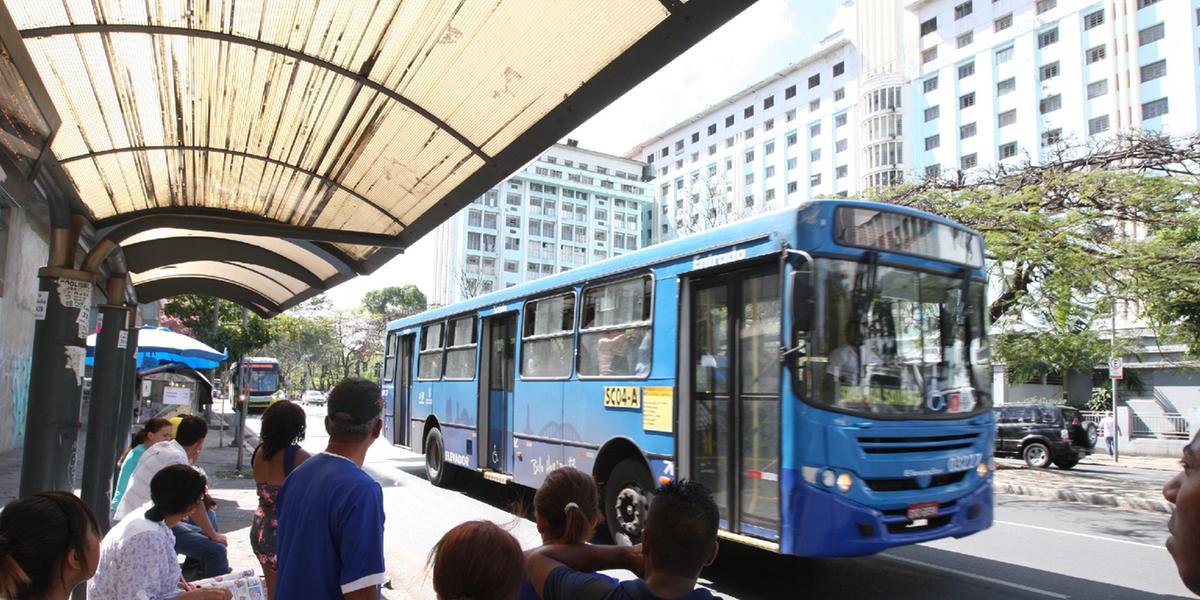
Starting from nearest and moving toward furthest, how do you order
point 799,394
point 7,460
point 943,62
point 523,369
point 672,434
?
point 799,394 → point 672,434 → point 523,369 → point 7,460 → point 943,62

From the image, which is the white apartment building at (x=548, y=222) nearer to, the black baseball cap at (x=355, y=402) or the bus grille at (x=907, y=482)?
the bus grille at (x=907, y=482)

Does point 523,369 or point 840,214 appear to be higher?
point 840,214

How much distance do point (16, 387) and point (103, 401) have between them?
41.4 ft

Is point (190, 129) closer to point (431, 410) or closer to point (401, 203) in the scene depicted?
point (401, 203)

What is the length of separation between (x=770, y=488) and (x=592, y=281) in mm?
3536

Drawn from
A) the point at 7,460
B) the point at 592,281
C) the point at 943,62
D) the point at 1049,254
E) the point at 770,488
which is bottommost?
the point at 7,460

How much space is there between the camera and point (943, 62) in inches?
2215

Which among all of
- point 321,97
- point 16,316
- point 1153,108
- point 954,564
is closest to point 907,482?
point 954,564

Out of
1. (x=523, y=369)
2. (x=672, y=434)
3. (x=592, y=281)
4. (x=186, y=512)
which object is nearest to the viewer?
(x=186, y=512)

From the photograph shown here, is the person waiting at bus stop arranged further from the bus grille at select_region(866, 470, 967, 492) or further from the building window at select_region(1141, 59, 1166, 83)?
the building window at select_region(1141, 59, 1166, 83)

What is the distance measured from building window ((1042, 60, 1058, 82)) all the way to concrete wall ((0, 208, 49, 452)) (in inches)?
2132

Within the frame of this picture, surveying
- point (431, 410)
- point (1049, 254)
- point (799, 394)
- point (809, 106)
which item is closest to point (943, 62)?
point (809, 106)

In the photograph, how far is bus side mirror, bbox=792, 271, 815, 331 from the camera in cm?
568

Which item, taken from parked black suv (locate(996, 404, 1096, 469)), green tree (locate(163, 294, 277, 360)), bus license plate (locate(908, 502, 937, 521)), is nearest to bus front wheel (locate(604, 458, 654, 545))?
bus license plate (locate(908, 502, 937, 521))
